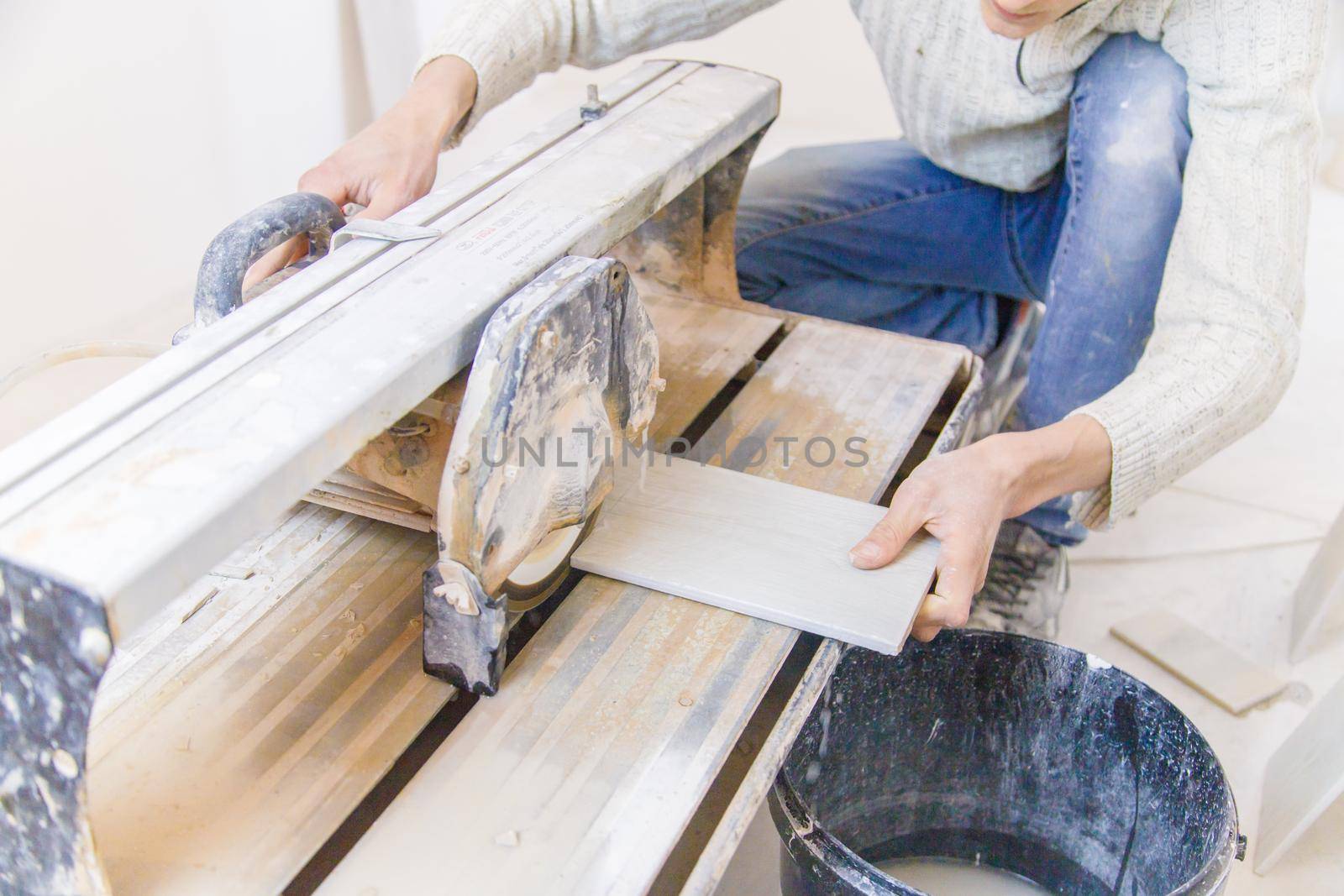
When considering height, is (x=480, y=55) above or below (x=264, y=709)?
above

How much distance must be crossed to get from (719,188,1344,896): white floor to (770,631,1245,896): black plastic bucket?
7.0 inches

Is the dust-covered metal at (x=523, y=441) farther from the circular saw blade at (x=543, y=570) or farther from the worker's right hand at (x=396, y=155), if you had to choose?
the worker's right hand at (x=396, y=155)

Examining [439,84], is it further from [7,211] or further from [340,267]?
[7,211]

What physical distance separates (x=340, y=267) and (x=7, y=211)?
997 mm

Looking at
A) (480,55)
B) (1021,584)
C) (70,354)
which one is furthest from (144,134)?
(1021,584)

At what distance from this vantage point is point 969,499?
3.30 ft

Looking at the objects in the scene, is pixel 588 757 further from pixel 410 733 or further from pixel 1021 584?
pixel 1021 584

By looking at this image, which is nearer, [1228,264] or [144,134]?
[1228,264]

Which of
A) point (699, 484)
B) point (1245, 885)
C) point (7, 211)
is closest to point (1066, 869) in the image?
point (1245, 885)

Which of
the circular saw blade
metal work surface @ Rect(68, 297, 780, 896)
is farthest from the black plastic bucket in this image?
metal work surface @ Rect(68, 297, 780, 896)

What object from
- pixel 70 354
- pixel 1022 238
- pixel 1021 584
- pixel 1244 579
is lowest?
pixel 1244 579

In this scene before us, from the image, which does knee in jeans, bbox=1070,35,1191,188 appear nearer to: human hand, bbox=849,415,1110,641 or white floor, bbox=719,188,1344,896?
human hand, bbox=849,415,1110,641

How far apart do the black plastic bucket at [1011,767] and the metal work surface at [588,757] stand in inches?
9.6

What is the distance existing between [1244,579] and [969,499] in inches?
40.7
